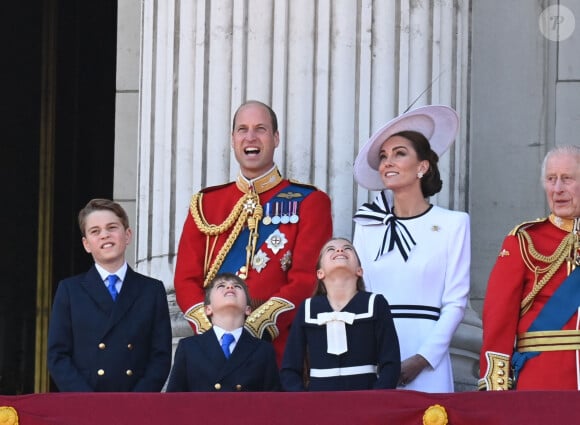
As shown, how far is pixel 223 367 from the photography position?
21.7 feet

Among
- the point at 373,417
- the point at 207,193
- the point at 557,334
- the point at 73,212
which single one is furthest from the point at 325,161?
the point at 73,212

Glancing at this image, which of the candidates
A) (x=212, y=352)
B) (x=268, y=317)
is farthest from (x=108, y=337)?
(x=268, y=317)

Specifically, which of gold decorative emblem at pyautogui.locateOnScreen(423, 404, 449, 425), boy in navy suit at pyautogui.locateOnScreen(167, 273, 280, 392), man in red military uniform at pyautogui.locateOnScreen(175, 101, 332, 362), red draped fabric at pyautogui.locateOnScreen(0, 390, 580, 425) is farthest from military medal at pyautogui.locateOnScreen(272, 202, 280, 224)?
gold decorative emblem at pyautogui.locateOnScreen(423, 404, 449, 425)

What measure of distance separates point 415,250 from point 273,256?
1.93 feet

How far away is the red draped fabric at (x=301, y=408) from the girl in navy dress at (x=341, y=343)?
0.66m

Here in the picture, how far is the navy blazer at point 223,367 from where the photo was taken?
260 inches

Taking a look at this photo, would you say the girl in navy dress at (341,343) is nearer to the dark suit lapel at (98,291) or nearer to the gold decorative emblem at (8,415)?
the dark suit lapel at (98,291)

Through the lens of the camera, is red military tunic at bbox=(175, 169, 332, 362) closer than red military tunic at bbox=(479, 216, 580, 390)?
No

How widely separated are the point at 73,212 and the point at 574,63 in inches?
172

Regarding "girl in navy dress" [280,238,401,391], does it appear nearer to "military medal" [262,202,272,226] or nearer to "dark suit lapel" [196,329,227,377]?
"dark suit lapel" [196,329,227,377]

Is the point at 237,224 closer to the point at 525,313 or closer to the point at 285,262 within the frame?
the point at 285,262

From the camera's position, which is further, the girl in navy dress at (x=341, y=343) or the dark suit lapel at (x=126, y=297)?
the dark suit lapel at (x=126, y=297)

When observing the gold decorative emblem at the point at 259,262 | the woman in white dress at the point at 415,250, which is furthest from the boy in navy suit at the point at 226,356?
the woman in white dress at the point at 415,250

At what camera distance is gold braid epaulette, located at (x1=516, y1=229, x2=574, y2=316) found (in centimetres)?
664
